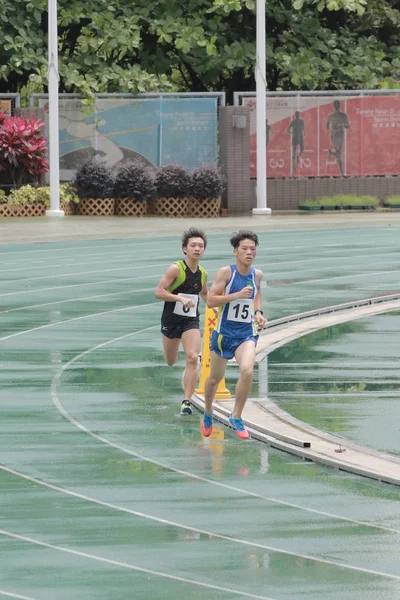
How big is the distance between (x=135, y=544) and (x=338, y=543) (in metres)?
1.28

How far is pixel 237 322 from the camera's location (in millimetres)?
13445

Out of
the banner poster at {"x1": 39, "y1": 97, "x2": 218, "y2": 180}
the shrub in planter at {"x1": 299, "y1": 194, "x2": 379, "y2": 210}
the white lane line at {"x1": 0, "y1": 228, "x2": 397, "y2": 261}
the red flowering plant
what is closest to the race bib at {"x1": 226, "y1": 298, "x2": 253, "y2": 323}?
the white lane line at {"x1": 0, "y1": 228, "x2": 397, "y2": 261}

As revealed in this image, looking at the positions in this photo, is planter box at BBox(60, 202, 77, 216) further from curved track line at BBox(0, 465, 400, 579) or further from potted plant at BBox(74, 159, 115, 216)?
curved track line at BBox(0, 465, 400, 579)

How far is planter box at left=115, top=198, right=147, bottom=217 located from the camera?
4222cm

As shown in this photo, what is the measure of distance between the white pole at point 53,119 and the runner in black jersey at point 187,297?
25438 millimetres

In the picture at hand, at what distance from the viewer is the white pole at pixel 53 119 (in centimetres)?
4031

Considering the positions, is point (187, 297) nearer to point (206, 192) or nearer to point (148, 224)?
point (148, 224)

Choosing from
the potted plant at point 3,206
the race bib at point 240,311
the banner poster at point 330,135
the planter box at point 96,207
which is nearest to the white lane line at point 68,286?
the race bib at point 240,311

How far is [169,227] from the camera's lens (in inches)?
1499

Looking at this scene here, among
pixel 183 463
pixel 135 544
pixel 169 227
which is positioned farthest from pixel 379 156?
pixel 135 544

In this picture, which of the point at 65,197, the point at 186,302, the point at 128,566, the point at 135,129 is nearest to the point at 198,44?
the point at 135,129

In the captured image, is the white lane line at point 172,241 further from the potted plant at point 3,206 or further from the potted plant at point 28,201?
the potted plant at point 3,206

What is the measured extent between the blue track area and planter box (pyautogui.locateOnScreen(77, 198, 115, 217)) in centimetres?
1819

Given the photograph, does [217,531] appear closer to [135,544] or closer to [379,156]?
[135,544]
